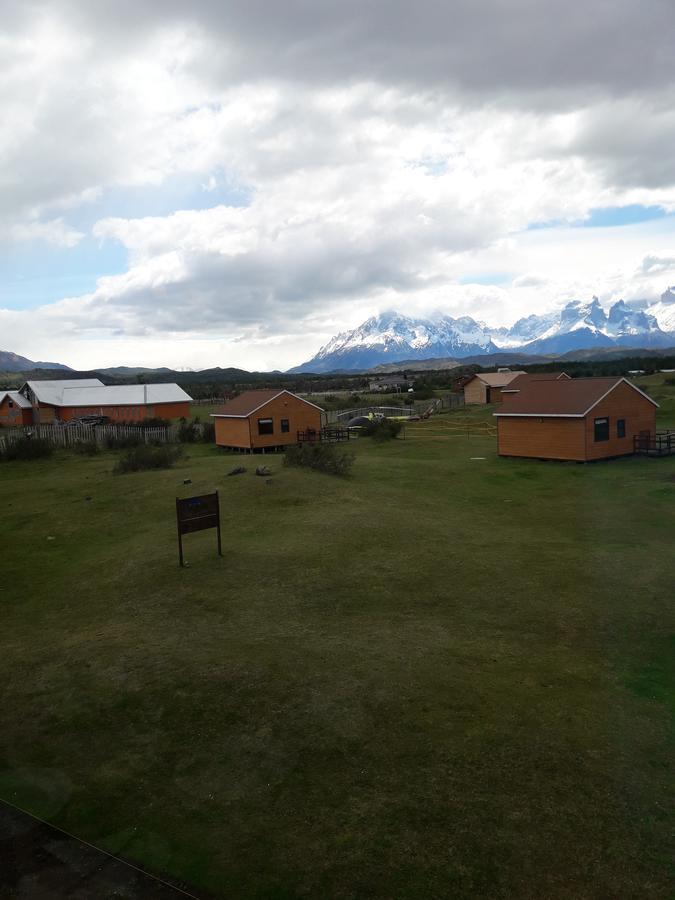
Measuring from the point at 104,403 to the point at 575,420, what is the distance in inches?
1889

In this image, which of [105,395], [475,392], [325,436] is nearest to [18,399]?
[105,395]

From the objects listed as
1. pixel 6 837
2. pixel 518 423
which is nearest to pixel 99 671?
pixel 6 837

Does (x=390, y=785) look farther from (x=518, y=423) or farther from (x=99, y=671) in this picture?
(x=518, y=423)

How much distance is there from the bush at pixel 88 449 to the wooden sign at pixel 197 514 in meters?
28.3

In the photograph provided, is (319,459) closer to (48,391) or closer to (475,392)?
(48,391)

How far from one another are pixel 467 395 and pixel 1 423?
166 feet

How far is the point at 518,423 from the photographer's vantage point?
118 ft

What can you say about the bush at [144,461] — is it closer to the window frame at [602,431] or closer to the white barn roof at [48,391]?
the window frame at [602,431]

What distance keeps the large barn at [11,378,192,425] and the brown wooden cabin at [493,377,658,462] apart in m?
40.2

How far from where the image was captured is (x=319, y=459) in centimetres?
2939

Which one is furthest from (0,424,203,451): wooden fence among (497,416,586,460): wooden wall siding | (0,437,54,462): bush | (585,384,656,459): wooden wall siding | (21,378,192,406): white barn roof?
(585,384,656,459): wooden wall siding

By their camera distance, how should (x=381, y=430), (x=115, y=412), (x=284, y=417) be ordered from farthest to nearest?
(x=115, y=412)
(x=381, y=430)
(x=284, y=417)

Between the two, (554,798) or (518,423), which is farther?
(518,423)

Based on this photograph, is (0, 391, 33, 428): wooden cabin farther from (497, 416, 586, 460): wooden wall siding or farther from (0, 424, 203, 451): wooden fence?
(497, 416, 586, 460): wooden wall siding
